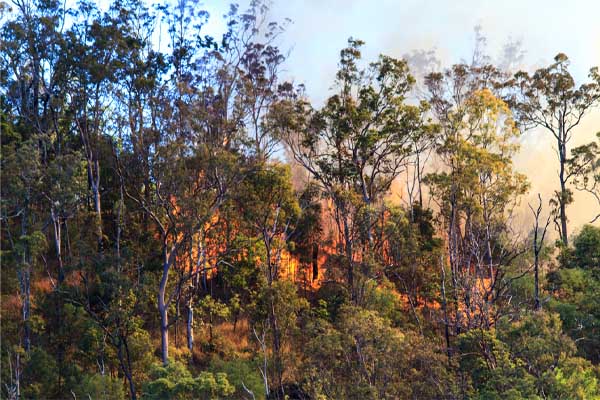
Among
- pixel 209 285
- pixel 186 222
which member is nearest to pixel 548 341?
pixel 186 222

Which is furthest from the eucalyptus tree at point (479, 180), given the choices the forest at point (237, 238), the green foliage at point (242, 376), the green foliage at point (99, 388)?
the green foliage at point (99, 388)

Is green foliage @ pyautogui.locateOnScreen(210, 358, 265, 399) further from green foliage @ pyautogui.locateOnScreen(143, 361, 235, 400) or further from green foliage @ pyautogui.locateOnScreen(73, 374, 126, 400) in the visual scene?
green foliage @ pyautogui.locateOnScreen(143, 361, 235, 400)

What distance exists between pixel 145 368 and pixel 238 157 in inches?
329

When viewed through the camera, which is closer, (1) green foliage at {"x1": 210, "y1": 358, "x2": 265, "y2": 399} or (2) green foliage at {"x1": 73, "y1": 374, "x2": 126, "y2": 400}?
(2) green foliage at {"x1": 73, "y1": 374, "x2": 126, "y2": 400}

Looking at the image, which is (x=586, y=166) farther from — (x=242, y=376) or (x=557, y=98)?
(x=242, y=376)

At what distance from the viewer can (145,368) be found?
73.9ft

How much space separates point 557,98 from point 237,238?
2065cm

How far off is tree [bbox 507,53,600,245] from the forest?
4.92 metres

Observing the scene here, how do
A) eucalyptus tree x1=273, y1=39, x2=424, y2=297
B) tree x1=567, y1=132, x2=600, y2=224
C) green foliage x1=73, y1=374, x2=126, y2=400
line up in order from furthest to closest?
tree x1=567, y1=132, x2=600, y2=224 < eucalyptus tree x1=273, y1=39, x2=424, y2=297 < green foliage x1=73, y1=374, x2=126, y2=400

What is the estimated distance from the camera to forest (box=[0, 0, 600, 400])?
19.2m

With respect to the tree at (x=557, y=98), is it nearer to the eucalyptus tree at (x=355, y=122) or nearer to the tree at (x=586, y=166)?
the tree at (x=586, y=166)

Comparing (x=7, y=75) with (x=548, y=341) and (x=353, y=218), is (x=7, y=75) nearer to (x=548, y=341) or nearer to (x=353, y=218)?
(x=353, y=218)

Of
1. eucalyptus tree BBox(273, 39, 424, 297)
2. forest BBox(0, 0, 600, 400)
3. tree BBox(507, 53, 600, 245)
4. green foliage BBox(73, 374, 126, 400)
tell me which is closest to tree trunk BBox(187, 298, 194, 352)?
forest BBox(0, 0, 600, 400)

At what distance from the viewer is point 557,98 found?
3519 centimetres
